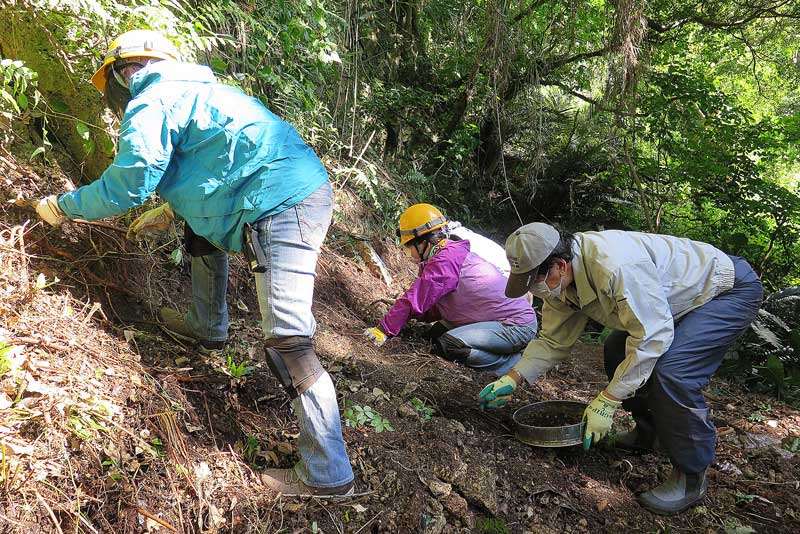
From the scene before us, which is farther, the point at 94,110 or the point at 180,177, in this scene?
the point at 94,110

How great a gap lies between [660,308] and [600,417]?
2.17 feet

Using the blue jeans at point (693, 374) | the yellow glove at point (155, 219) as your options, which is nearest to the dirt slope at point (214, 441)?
the yellow glove at point (155, 219)

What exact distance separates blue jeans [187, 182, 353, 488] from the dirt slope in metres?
0.20

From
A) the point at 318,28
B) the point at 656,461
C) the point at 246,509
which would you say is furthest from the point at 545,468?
the point at 318,28

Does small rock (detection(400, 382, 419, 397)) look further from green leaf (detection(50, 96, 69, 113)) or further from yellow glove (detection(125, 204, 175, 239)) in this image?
green leaf (detection(50, 96, 69, 113))

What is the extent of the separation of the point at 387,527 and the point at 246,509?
0.64m

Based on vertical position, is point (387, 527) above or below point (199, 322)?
below

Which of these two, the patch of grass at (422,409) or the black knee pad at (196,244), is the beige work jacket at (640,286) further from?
the black knee pad at (196,244)

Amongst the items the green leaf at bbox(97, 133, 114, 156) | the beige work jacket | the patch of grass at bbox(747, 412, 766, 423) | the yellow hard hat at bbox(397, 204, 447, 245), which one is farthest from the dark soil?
the green leaf at bbox(97, 133, 114, 156)

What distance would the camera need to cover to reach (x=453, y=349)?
4512 millimetres

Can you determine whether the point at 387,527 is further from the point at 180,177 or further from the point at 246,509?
the point at 180,177

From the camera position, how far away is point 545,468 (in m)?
2.98

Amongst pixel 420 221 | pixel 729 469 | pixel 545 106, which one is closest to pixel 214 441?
pixel 420 221

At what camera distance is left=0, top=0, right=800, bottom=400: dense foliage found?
18.1 ft
